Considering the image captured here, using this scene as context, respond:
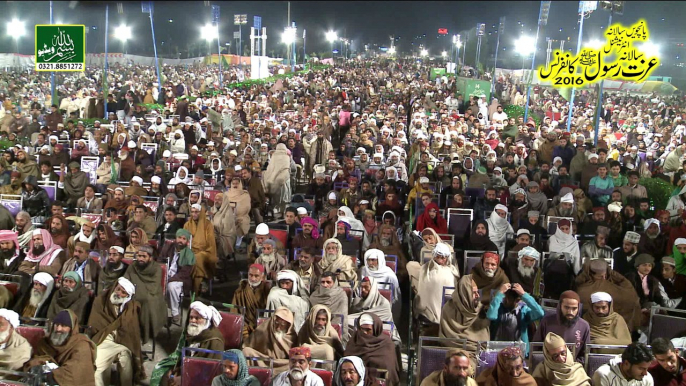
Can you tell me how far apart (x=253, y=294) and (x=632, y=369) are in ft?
10.1

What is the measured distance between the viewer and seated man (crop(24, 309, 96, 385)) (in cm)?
480

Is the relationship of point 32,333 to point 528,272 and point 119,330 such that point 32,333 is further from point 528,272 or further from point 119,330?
point 528,272

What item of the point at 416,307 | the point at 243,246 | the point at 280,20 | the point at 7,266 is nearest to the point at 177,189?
the point at 243,246

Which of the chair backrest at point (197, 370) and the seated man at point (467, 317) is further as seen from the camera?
the seated man at point (467, 317)

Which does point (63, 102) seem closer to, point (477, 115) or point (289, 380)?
point (477, 115)

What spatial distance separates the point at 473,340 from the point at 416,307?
1.17m

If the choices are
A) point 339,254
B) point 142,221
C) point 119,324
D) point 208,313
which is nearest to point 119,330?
point 119,324

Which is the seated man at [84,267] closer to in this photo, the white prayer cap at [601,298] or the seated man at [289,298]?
the seated man at [289,298]

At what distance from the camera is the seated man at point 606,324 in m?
5.29

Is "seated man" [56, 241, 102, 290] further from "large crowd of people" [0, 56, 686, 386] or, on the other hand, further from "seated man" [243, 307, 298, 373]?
"seated man" [243, 307, 298, 373]

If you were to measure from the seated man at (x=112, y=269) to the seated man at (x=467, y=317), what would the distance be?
297cm

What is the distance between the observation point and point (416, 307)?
6.43 meters

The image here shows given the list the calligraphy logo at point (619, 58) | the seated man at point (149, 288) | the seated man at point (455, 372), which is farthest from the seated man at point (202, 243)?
the calligraphy logo at point (619, 58)

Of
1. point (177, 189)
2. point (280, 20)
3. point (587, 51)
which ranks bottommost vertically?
point (177, 189)
